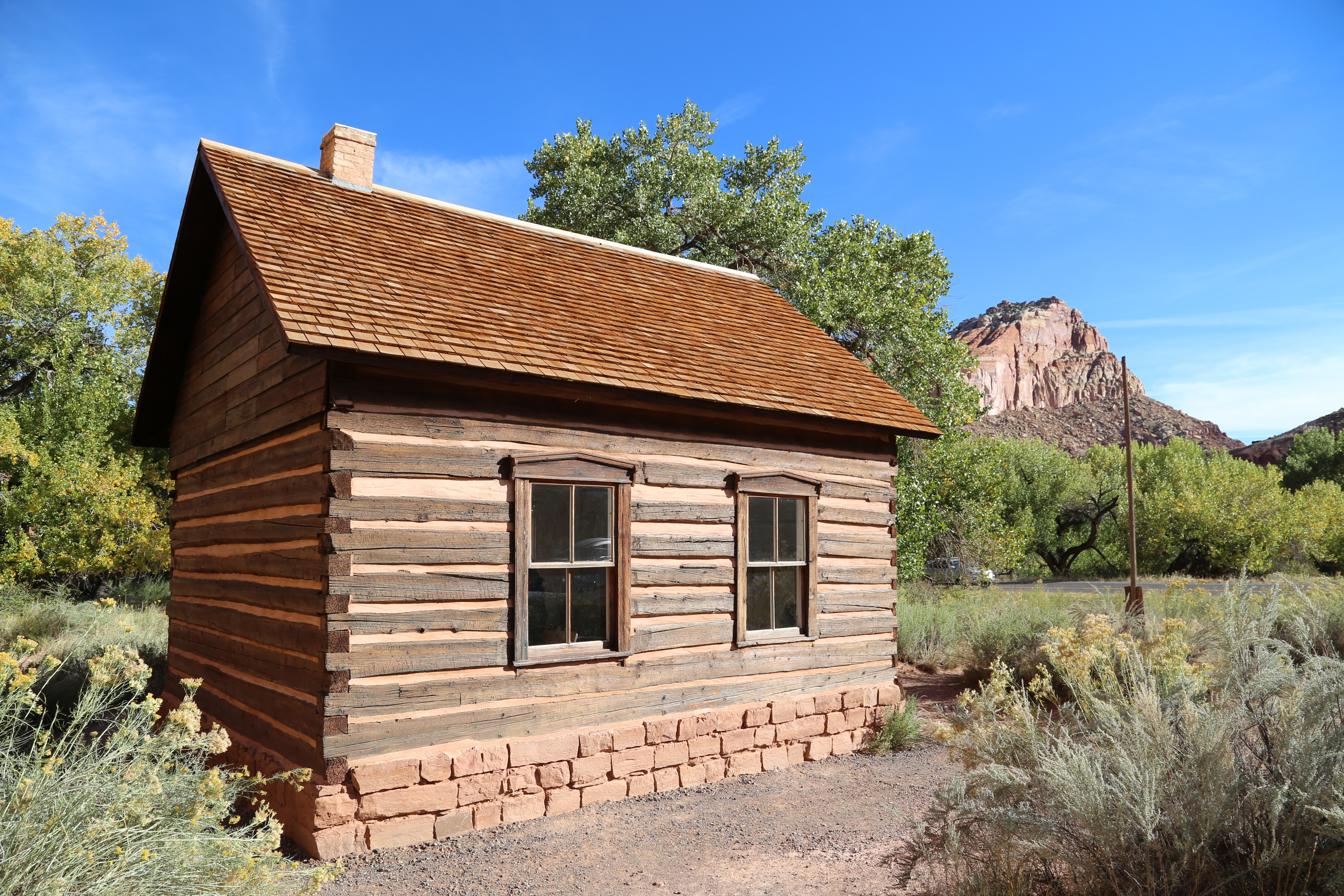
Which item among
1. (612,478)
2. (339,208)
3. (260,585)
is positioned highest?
(339,208)

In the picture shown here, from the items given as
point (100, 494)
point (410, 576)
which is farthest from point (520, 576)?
point (100, 494)

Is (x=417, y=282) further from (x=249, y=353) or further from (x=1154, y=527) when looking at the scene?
(x=1154, y=527)

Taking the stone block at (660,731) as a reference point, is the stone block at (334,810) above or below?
below

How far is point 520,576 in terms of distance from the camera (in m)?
6.89

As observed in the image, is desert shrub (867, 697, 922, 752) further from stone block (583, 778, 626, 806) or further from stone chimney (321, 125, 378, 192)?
stone chimney (321, 125, 378, 192)

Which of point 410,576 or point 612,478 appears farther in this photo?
point 612,478

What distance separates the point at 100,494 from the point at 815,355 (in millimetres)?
17334

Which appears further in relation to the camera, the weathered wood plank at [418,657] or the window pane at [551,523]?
the window pane at [551,523]

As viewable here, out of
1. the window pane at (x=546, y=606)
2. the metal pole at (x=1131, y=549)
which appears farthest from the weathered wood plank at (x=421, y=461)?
the metal pole at (x=1131, y=549)

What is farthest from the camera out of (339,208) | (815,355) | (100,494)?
(100,494)

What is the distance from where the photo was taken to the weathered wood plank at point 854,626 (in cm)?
909

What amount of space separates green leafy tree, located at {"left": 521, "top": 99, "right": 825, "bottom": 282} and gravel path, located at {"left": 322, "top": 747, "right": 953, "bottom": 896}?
14.7 metres

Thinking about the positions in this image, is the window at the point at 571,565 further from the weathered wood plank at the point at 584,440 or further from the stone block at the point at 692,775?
the stone block at the point at 692,775

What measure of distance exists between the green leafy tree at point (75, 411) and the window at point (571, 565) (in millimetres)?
15995
